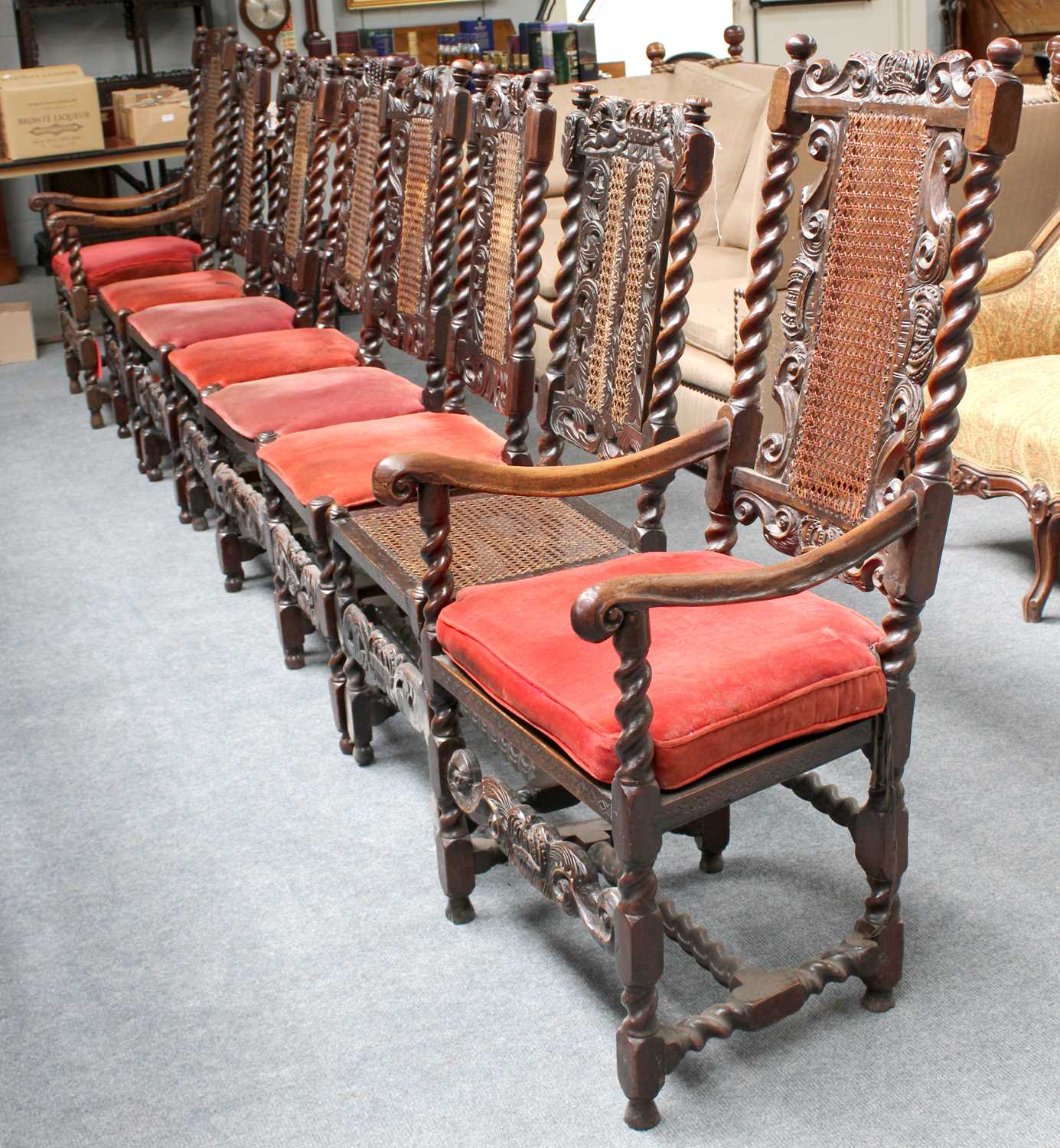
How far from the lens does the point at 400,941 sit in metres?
2.10

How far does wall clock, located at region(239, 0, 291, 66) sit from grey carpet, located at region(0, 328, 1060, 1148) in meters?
5.59

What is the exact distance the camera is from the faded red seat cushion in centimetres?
162

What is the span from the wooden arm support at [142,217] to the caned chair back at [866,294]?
3.28 meters

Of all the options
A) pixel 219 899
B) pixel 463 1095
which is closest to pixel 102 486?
pixel 219 899

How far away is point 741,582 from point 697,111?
2.85 ft

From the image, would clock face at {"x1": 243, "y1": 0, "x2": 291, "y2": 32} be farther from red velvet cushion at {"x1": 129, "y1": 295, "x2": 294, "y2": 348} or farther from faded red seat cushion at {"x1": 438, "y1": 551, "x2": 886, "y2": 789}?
faded red seat cushion at {"x1": 438, "y1": 551, "x2": 886, "y2": 789}

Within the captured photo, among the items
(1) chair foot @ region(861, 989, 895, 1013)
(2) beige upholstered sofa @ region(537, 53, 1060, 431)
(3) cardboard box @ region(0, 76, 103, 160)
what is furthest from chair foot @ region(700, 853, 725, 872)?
(3) cardboard box @ region(0, 76, 103, 160)

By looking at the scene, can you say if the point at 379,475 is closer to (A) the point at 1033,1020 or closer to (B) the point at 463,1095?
Answer: (B) the point at 463,1095

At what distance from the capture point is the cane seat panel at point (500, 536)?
230 cm

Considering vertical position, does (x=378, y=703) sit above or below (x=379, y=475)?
below

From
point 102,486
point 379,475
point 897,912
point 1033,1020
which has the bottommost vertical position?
point 102,486

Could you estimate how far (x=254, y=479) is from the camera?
3643 millimetres

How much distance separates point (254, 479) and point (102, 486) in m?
0.95

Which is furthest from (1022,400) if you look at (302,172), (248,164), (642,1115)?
(248,164)
